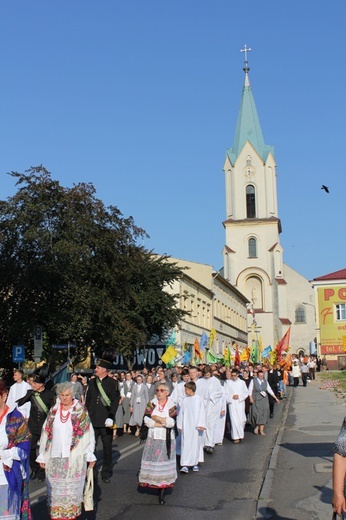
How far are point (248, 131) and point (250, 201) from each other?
9222 mm

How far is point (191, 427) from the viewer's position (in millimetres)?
11742

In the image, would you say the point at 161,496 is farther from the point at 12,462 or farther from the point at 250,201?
the point at 250,201

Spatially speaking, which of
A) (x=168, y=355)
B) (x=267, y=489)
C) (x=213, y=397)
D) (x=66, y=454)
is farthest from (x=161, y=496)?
(x=168, y=355)

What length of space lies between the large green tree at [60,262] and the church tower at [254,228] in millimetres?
54887

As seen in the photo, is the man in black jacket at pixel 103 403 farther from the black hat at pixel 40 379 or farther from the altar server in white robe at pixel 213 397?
the altar server in white robe at pixel 213 397

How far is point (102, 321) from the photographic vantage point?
2839 centimetres

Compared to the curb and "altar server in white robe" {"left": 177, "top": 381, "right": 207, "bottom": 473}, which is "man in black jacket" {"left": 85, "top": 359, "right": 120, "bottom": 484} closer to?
"altar server in white robe" {"left": 177, "top": 381, "right": 207, "bottom": 473}

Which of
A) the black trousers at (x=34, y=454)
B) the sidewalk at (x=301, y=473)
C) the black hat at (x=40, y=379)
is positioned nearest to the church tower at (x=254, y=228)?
the sidewalk at (x=301, y=473)

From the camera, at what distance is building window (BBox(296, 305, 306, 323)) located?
8775 cm

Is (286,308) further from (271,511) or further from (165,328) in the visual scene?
(271,511)

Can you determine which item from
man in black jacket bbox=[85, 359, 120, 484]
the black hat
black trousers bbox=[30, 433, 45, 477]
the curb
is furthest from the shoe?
black trousers bbox=[30, 433, 45, 477]

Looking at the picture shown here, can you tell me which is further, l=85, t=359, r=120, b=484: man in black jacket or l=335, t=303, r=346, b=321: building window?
l=335, t=303, r=346, b=321: building window

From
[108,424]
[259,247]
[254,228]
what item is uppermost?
[254,228]

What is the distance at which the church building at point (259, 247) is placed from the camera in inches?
3329
